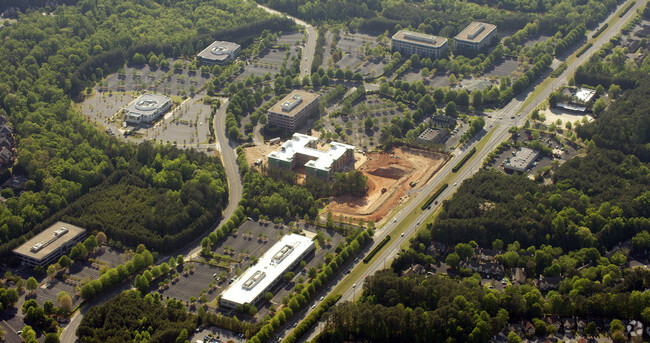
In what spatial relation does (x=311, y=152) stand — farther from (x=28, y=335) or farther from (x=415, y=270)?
(x=28, y=335)

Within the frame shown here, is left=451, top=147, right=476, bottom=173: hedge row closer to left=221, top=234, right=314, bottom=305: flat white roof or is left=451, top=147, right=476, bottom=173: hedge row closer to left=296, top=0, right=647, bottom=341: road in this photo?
left=296, top=0, right=647, bottom=341: road

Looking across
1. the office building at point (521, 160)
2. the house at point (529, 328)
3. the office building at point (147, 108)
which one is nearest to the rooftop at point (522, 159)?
the office building at point (521, 160)

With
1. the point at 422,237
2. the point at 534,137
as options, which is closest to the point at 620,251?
the point at 422,237

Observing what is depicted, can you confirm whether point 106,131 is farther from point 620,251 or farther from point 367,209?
point 620,251

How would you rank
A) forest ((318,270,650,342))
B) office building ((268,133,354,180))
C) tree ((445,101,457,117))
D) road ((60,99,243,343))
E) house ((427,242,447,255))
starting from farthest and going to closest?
tree ((445,101,457,117)) → office building ((268,133,354,180)) → house ((427,242,447,255)) → road ((60,99,243,343)) → forest ((318,270,650,342))

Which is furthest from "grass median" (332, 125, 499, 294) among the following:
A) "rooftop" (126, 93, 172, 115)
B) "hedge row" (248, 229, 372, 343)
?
"rooftop" (126, 93, 172, 115)
